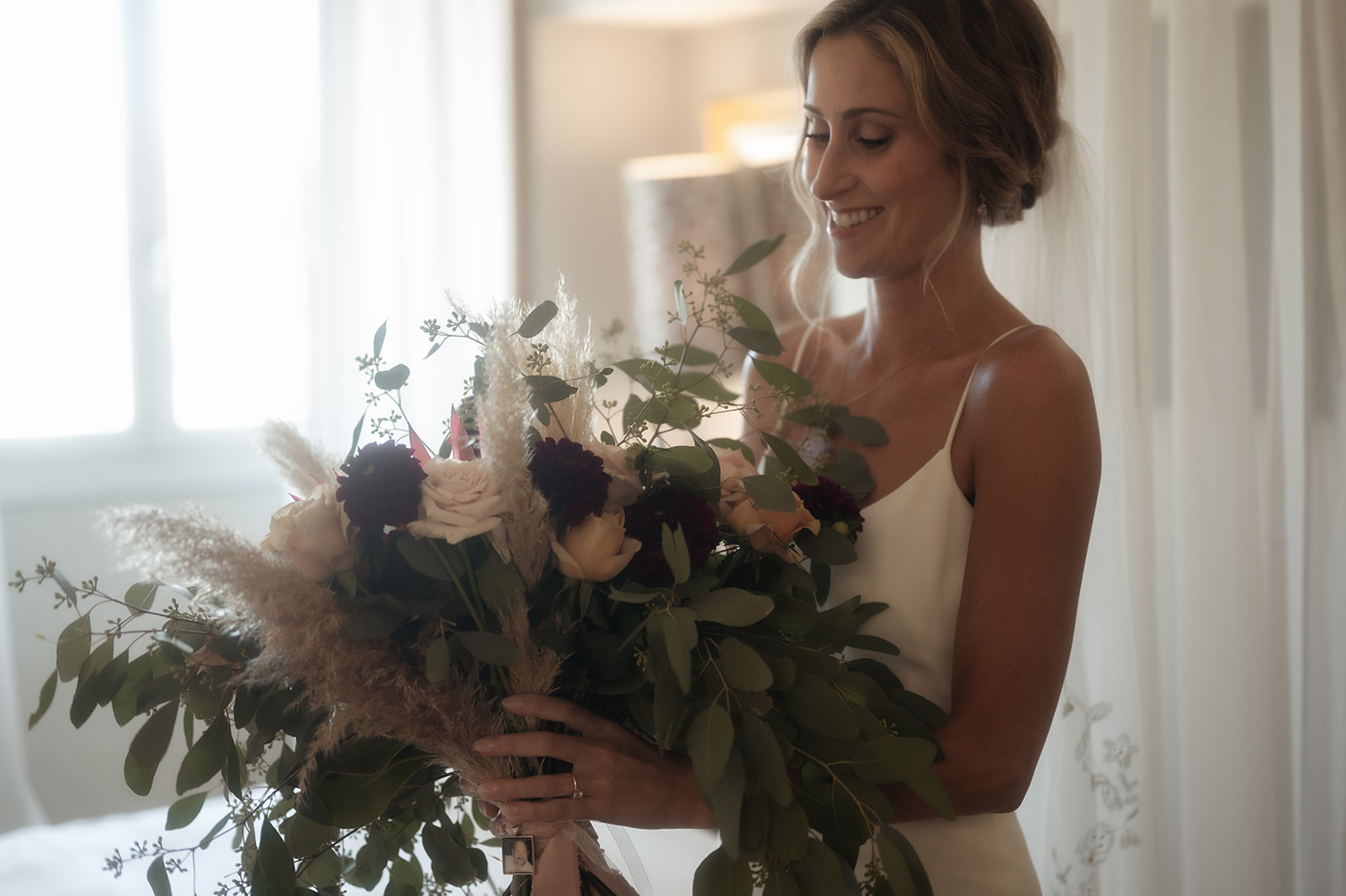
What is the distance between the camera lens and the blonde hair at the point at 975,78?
1.11 metres

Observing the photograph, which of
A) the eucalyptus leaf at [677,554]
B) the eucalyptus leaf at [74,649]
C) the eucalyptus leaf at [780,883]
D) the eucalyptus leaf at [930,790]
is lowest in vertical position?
the eucalyptus leaf at [780,883]

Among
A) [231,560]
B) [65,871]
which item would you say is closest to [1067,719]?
[231,560]

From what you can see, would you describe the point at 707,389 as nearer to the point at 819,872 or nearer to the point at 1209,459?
the point at 819,872

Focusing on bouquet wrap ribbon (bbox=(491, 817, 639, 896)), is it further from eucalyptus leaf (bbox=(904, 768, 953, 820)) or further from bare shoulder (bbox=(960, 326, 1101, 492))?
bare shoulder (bbox=(960, 326, 1101, 492))

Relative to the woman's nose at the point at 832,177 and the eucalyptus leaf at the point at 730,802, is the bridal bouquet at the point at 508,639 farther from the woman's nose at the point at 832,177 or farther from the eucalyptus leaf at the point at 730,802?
the woman's nose at the point at 832,177

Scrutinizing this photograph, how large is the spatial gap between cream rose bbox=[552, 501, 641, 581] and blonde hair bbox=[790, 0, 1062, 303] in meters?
0.64

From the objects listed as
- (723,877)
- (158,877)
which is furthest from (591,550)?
(158,877)

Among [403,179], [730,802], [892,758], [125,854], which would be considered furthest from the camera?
[403,179]

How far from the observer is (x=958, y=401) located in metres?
1.15

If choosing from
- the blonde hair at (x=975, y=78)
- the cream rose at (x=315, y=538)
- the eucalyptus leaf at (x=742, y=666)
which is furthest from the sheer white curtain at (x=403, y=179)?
the eucalyptus leaf at (x=742, y=666)

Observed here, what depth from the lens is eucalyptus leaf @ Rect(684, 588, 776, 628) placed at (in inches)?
29.4

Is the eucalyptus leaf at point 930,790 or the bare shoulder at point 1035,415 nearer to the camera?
the eucalyptus leaf at point 930,790

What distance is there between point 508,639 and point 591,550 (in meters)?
0.09

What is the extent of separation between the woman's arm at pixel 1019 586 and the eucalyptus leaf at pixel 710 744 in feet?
1.12
